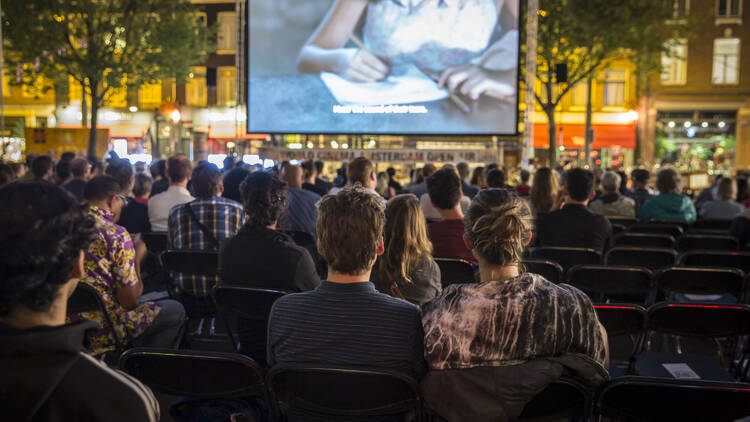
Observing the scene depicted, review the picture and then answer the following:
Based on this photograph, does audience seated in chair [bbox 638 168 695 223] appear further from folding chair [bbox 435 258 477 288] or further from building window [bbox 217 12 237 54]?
building window [bbox 217 12 237 54]

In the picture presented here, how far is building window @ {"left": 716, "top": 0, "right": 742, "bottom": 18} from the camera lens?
2958 centimetres

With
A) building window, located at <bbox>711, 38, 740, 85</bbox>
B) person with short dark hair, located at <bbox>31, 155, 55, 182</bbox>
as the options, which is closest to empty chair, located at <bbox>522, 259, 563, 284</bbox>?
person with short dark hair, located at <bbox>31, 155, 55, 182</bbox>

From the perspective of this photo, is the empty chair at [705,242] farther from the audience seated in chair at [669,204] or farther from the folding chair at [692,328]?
the folding chair at [692,328]

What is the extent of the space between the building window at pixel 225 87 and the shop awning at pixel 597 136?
16.0 meters

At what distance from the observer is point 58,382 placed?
1328 mm

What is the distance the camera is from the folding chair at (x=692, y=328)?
323 cm

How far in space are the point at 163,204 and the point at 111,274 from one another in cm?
302

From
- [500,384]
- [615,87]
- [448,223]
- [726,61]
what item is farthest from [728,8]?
[500,384]

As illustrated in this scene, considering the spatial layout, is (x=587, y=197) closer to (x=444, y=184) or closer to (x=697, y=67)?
(x=444, y=184)

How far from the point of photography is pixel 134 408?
55.7 inches

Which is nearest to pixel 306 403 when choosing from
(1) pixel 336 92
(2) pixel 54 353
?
(2) pixel 54 353

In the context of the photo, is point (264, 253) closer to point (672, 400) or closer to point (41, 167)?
point (672, 400)

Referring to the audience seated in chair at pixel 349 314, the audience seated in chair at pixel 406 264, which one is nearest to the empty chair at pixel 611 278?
the audience seated in chair at pixel 406 264

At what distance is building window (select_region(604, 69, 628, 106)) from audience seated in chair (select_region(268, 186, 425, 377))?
31.3 m
